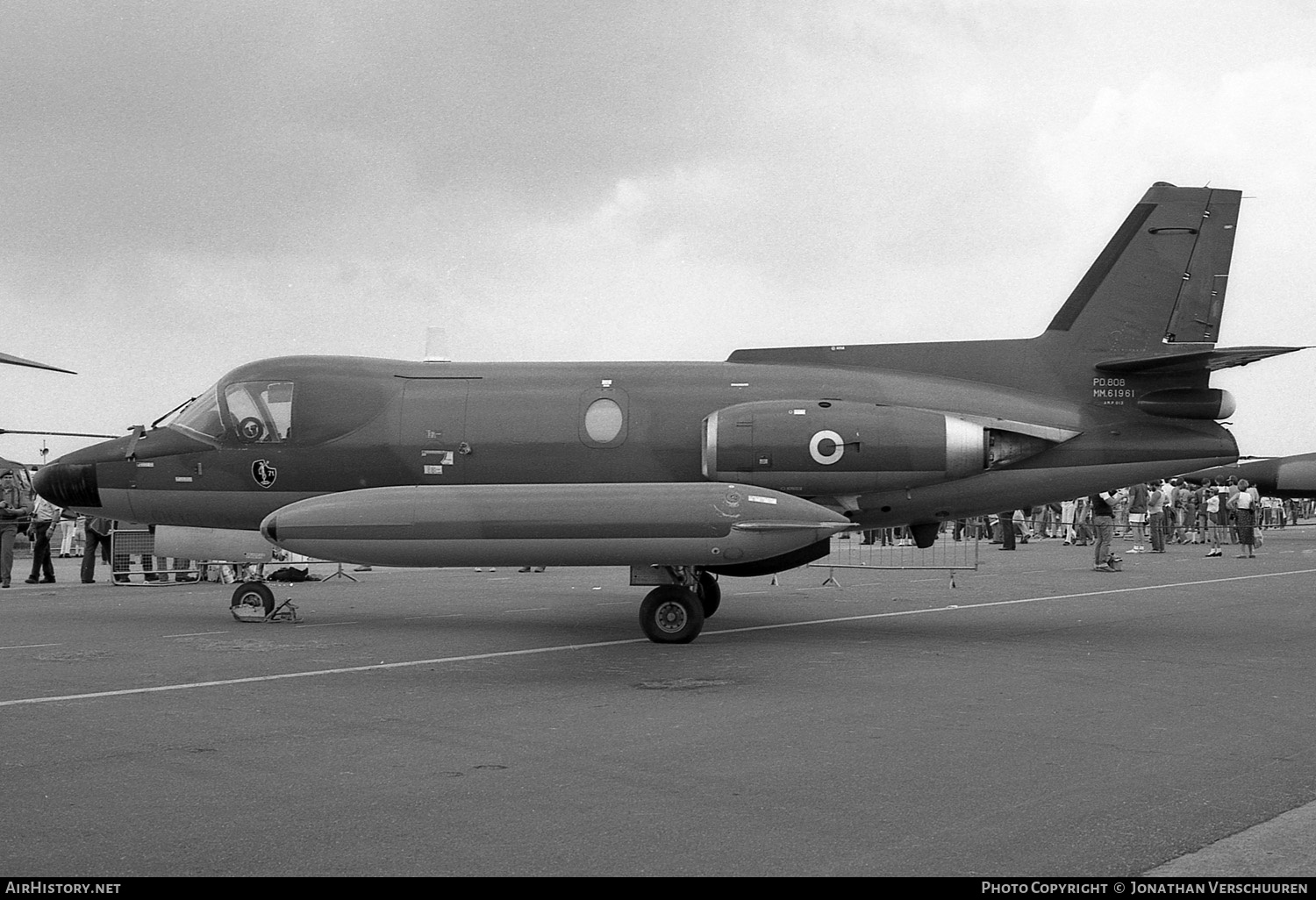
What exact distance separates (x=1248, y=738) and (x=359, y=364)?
9928 mm

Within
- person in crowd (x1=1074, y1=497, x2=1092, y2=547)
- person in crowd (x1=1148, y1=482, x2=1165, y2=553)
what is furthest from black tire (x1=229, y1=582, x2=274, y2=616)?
person in crowd (x1=1074, y1=497, x2=1092, y2=547)

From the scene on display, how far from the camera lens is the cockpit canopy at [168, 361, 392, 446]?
13398 millimetres

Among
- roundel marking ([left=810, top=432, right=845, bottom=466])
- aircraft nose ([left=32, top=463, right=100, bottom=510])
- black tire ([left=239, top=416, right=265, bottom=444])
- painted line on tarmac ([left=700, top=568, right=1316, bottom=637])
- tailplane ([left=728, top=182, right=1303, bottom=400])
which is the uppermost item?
tailplane ([left=728, top=182, right=1303, bottom=400])

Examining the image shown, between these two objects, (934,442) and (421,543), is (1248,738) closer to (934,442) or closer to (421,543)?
(934,442)

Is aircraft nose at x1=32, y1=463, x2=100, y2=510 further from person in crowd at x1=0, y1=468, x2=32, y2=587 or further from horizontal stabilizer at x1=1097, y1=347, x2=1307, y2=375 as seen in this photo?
horizontal stabilizer at x1=1097, y1=347, x2=1307, y2=375

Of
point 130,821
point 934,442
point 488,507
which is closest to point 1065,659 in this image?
point 934,442

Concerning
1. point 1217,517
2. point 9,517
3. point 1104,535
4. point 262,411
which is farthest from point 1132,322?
point 1217,517

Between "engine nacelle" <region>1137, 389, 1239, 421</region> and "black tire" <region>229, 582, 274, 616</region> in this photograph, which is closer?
"engine nacelle" <region>1137, 389, 1239, 421</region>

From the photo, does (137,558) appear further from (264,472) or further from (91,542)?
(264,472)

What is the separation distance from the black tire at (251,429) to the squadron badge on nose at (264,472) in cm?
27

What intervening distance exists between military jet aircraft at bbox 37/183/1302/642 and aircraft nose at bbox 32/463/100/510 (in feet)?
0.12

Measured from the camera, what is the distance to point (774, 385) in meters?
13.0

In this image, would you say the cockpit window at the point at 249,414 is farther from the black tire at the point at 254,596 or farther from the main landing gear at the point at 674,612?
the main landing gear at the point at 674,612

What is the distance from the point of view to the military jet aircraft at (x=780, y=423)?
40.6 ft
